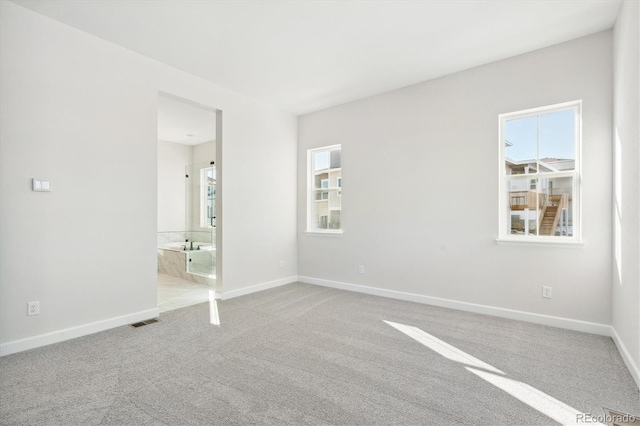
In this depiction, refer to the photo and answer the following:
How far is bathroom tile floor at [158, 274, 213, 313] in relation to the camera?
4.11m

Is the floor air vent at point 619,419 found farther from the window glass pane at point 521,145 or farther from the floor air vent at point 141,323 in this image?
the floor air vent at point 141,323

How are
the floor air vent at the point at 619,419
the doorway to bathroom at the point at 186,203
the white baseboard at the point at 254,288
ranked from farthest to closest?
the doorway to bathroom at the point at 186,203
the white baseboard at the point at 254,288
the floor air vent at the point at 619,419

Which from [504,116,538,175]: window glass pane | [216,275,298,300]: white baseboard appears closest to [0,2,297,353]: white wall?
[216,275,298,300]: white baseboard

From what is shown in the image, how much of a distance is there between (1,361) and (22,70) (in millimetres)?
2393

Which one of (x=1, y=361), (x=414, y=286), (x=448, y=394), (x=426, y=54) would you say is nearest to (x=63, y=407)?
(x=1, y=361)

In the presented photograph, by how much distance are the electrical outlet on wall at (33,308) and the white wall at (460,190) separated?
138 inches

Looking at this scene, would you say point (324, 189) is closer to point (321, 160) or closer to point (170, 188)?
point (321, 160)

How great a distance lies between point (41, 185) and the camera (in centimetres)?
278

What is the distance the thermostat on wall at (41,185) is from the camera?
274cm

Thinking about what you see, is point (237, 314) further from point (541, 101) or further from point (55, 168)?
point (541, 101)

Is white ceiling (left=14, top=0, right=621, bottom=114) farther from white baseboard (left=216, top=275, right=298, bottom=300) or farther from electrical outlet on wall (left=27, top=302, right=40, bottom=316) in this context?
white baseboard (left=216, top=275, right=298, bottom=300)

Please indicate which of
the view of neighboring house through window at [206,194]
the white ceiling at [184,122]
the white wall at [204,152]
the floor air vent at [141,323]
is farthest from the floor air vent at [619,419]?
the white wall at [204,152]

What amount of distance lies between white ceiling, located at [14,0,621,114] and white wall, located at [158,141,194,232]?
3.92 metres

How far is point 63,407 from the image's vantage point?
1897mm
